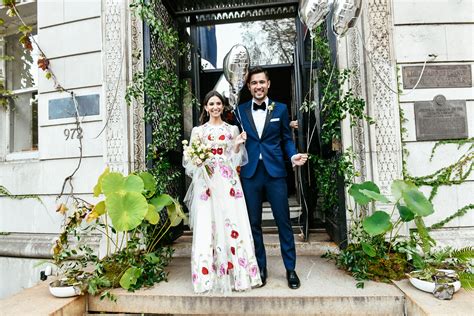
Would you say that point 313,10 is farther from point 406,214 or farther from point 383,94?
point 406,214

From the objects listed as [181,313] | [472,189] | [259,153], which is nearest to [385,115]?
[472,189]

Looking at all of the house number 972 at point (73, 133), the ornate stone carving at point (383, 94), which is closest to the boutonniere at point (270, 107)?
the ornate stone carving at point (383, 94)

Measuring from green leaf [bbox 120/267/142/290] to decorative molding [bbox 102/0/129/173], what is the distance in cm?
160

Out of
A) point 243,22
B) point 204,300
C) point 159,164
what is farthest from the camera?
point 243,22

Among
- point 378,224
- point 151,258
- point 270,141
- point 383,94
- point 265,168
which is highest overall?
point 383,94

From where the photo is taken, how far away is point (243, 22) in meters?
6.06

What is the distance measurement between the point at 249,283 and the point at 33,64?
6231 millimetres

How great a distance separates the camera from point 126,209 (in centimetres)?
334

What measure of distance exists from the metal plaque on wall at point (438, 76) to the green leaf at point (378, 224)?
80.4 inches

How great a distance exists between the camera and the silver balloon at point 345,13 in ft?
11.6

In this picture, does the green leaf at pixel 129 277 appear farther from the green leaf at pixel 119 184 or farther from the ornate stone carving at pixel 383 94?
the ornate stone carving at pixel 383 94

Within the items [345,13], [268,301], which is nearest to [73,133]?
[268,301]

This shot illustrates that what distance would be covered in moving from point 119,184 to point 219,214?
119cm

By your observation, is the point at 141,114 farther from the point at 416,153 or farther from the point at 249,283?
the point at 416,153
